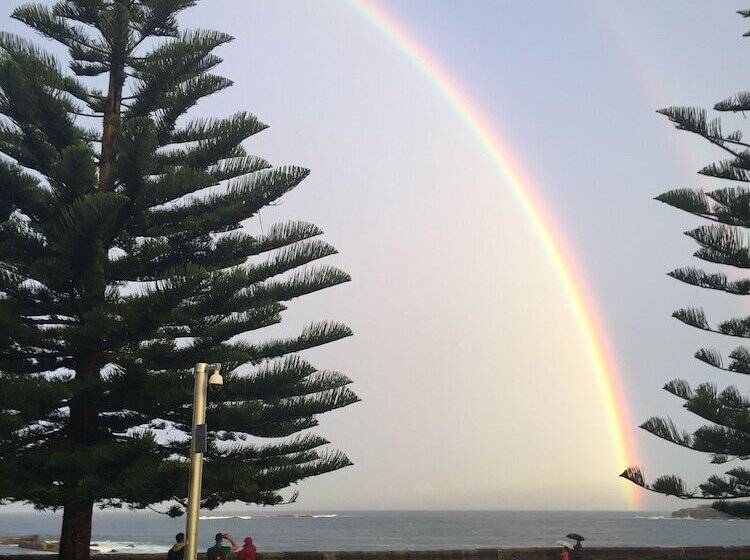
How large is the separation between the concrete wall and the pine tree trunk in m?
0.66

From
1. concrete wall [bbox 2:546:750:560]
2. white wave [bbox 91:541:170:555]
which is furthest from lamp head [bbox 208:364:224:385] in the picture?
white wave [bbox 91:541:170:555]

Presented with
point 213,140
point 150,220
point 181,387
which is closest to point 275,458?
point 181,387

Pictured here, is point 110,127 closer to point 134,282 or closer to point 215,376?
point 134,282

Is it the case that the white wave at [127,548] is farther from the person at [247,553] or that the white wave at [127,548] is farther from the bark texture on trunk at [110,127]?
the person at [247,553]

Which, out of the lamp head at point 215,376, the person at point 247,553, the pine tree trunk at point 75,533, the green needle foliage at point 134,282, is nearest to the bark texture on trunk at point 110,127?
the green needle foliage at point 134,282

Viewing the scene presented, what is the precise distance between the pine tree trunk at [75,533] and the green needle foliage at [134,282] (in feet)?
0.08

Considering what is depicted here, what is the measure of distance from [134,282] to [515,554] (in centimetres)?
662

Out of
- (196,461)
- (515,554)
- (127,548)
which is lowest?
(515,554)

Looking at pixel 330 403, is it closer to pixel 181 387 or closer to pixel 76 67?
pixel 181 387

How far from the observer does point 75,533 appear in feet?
36.0

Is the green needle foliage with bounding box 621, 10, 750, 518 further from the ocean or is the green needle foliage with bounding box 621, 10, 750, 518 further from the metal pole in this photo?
the ocean

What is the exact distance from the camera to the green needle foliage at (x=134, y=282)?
10.5 metres

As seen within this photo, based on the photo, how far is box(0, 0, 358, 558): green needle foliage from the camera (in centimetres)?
1046

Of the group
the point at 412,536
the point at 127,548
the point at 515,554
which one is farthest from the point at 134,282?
the point at 412,536
